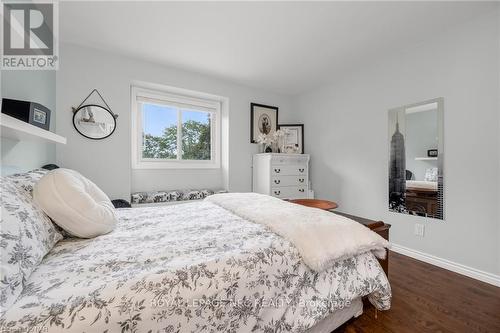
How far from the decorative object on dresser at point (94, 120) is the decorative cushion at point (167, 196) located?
32.4 inches

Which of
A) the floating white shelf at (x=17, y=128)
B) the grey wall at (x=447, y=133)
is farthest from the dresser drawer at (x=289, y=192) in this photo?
the floating white shelf at (x=17, y=128)

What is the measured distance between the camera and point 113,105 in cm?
251

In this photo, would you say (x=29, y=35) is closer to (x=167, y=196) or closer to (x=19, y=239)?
(x=19, y=239)

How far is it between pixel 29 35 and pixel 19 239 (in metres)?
1.46

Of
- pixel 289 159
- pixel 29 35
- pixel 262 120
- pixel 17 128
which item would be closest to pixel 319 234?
pixel 17 128

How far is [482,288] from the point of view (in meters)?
1.71

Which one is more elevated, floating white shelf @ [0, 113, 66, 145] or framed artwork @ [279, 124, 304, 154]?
framed artwork @ [279, 124, 304, 154]

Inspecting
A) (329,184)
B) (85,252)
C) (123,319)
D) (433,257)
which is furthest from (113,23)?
(433,257)

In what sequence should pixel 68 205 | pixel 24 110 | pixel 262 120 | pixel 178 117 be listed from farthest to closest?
pixel 262 120 < pixel 178 117 < pixel 24 110 < pixel 68 205

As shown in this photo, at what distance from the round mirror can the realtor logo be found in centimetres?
48

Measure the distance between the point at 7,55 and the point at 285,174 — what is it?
291cm

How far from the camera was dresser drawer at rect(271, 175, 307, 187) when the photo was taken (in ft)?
10.3

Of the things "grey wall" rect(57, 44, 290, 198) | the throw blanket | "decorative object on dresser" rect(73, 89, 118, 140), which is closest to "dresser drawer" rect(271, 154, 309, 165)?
"grey wall" rect(57, 44, 290, 198)

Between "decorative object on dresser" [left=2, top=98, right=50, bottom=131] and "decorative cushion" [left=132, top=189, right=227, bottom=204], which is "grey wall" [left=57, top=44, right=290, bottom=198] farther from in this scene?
"decorative object on dresser" [left=2, top=98, right=50, bottom=131]
